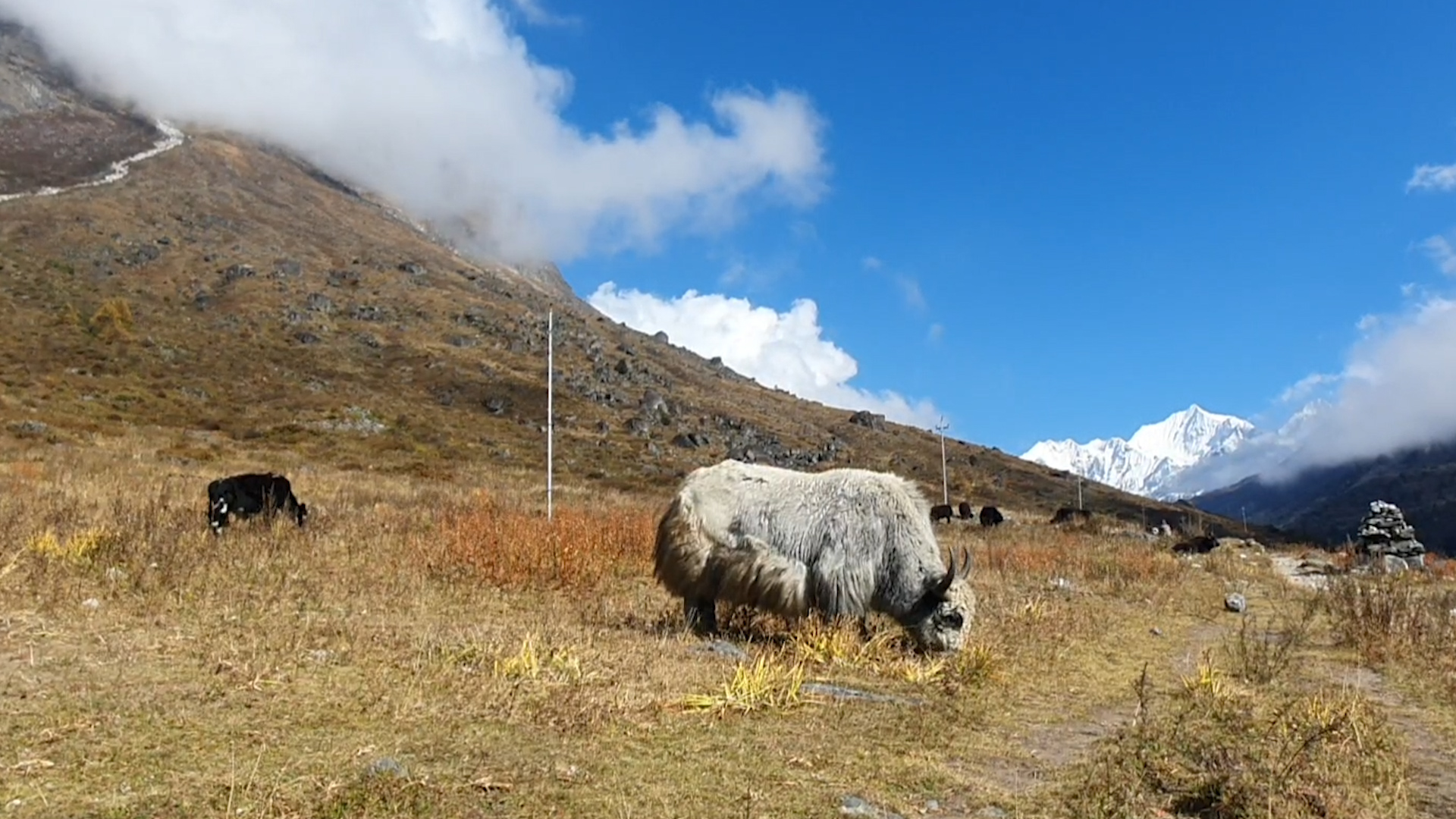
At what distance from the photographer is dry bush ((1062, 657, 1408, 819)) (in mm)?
5488

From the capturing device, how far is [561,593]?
42.5 feet

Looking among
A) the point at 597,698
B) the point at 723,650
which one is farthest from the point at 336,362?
the point at 597,698

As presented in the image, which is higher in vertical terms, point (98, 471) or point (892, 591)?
point (98, 471)

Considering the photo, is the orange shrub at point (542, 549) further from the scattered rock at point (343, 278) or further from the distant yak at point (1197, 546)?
the scattered rock at point (343, 278)

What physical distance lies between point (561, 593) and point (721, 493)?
2951 mm

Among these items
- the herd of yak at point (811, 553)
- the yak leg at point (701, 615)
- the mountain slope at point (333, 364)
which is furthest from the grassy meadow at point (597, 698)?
the mountain slope at point (333, 364)

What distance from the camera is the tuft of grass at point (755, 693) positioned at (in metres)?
7.33

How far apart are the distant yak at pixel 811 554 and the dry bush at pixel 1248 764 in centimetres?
280

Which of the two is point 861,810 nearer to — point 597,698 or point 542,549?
point 597,698

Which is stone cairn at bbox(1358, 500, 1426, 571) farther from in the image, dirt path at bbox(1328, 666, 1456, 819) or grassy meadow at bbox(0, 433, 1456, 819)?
dirt path at bbox(1328, 666, 1456, 819)

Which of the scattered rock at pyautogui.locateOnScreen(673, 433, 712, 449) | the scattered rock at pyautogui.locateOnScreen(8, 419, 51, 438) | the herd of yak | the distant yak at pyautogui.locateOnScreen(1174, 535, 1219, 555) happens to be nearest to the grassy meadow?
the herd of yak

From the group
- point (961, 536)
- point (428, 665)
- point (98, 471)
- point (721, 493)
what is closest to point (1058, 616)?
point (721, 493)

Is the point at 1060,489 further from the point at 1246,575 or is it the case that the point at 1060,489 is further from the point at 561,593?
the point at 561,593

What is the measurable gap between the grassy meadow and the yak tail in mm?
533
